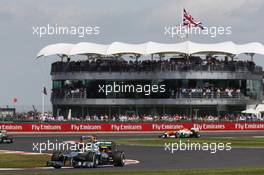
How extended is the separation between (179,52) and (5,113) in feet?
80.5

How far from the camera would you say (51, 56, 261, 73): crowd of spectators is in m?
90.9

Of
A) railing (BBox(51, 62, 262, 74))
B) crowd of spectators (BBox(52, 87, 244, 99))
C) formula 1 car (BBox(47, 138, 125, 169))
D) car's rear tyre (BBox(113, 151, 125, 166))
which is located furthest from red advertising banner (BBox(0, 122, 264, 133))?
car's rear tyre (BBox(113, 151, 125, 166))

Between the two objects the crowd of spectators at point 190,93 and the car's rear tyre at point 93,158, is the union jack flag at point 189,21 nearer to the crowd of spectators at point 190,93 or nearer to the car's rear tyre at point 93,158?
the crowd of spectators at point 190,93

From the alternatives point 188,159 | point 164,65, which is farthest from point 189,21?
point 188,159

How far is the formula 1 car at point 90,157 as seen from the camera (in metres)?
32.6

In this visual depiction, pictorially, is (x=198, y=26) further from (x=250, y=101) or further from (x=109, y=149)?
(x=109, y=149)

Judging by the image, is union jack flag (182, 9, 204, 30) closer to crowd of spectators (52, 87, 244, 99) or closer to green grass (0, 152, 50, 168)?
crowd of spectators (52, 87, 244, 99)

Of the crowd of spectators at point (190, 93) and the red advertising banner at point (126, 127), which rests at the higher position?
the crowd of spectators at point (190, 93)

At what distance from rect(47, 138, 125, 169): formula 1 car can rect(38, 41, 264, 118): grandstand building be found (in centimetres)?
5639

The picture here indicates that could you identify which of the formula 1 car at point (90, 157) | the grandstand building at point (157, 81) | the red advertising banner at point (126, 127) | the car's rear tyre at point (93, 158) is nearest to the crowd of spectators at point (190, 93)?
the grandstand building at point (157, 81)

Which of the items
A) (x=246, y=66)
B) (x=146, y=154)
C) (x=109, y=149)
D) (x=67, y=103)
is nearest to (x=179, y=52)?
(x=246, y=66)

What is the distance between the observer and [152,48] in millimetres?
95688

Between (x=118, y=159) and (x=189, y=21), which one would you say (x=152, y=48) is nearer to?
(x=189, y=21)
